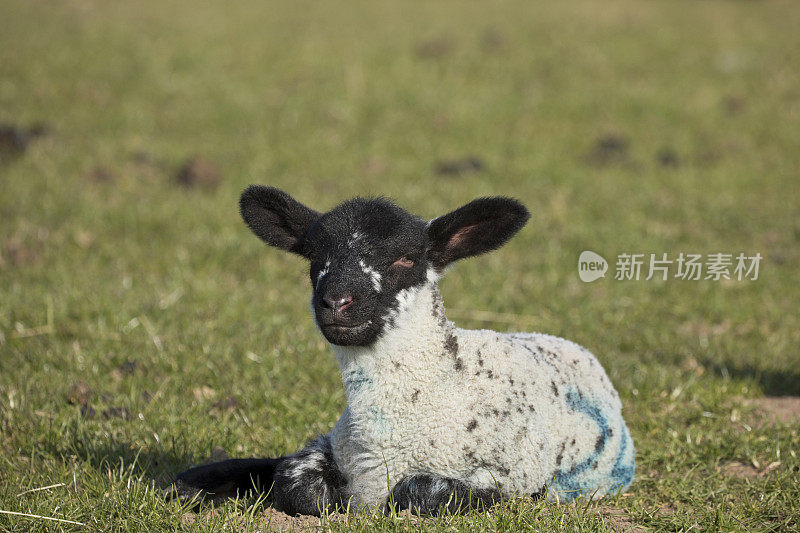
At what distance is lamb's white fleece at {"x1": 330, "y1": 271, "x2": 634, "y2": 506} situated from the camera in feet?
14.6

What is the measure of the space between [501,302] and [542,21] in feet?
43.5

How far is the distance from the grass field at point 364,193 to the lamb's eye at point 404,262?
789 mm

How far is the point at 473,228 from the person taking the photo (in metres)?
4.79

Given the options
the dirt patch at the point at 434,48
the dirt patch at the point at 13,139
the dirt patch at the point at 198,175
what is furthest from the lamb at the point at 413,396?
the dirt patch at the point at 434,48

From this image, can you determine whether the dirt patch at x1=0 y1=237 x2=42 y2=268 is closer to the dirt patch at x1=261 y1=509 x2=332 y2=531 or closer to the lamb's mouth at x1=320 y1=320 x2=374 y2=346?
the dirt patch at x1=261 y1=509 x2=332 y2=531

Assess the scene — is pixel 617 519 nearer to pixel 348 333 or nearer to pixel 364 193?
pixel 348 333

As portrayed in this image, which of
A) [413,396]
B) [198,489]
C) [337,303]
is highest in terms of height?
[337,303]

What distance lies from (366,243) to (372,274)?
0.17m

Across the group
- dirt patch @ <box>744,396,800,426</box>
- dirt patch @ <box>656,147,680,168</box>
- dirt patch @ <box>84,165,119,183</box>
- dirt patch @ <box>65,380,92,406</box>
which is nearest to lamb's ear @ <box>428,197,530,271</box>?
dirt patch @ <box>744,396,800,426</box>

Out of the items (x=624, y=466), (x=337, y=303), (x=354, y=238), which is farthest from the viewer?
(x=624, y=466)

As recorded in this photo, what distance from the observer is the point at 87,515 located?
4598mm

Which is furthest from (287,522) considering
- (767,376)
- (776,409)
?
(767,376)

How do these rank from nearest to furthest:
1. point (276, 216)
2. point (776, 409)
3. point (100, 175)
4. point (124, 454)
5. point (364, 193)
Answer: point (276, 216)
point (124, 454)
point (776, 409)
point (364, 193)
point (100, 175)

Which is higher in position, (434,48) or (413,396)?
(434,48)
